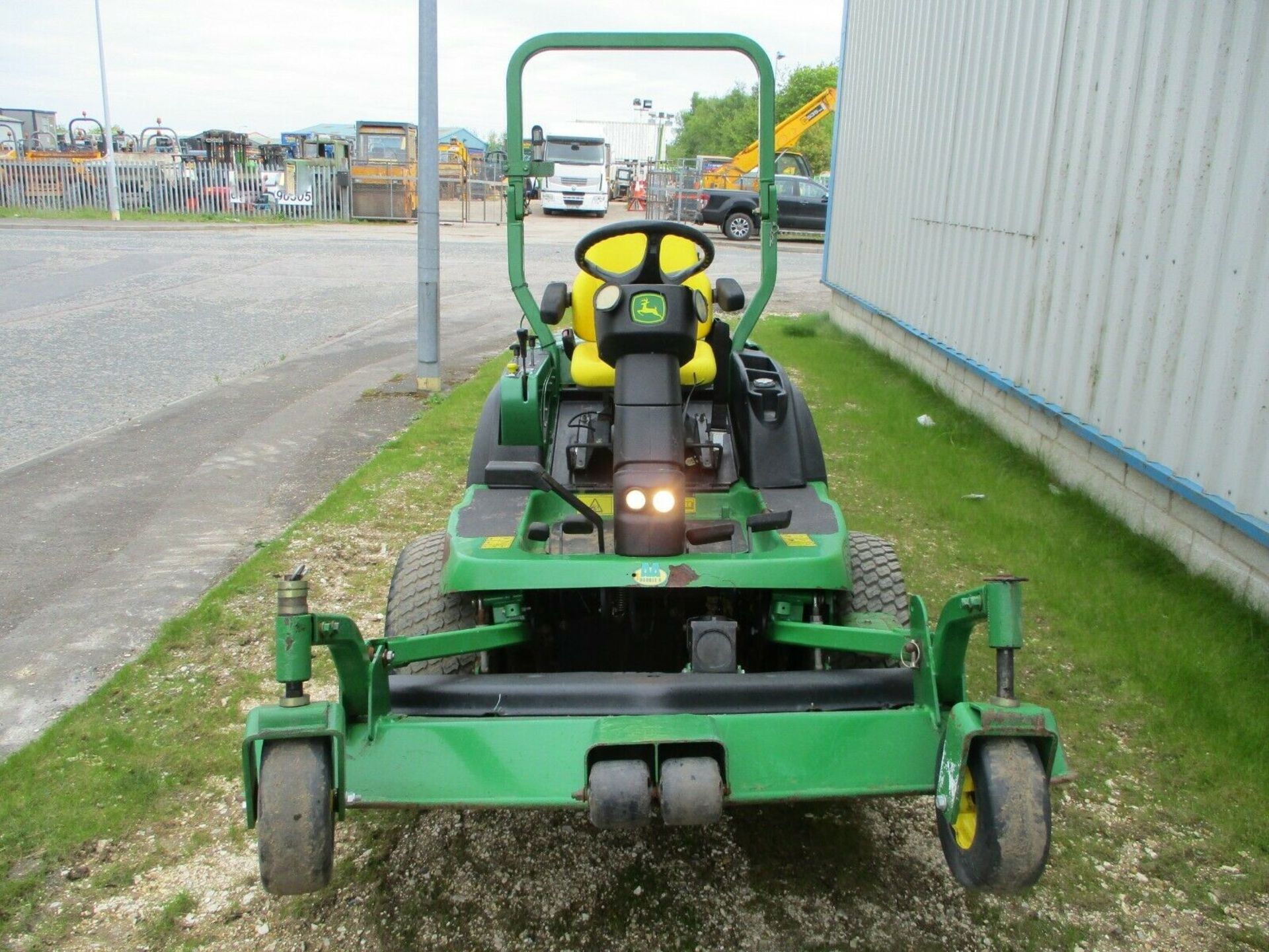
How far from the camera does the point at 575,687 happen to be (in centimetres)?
301

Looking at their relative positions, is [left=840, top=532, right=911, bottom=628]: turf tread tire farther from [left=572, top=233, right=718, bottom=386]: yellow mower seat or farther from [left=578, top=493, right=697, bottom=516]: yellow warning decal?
[left=572, top=233, right=718, bottom=386]: yellow mower seat

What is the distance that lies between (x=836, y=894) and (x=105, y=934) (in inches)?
76.6

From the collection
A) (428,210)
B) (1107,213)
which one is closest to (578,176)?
(428,210)

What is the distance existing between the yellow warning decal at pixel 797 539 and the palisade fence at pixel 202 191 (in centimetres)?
2743

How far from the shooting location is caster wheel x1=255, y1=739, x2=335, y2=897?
2.47 metres

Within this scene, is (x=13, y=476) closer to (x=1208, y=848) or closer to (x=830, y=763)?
(x=830, y=763)

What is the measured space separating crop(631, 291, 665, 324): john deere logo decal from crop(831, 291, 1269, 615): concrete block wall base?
303cm

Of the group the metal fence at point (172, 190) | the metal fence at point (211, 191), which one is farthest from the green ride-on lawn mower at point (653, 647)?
the metal fence at point (172, 190)

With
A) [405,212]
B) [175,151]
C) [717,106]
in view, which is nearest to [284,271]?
[405,212]

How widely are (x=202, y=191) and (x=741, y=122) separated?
32.1 m

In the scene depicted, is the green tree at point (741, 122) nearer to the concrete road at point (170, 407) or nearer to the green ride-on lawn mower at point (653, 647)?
the concrete road at point (170, 407)

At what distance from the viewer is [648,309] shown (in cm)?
344

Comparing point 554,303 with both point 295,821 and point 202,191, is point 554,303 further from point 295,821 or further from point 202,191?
point 202,191

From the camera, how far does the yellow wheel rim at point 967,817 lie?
2.55 meters
